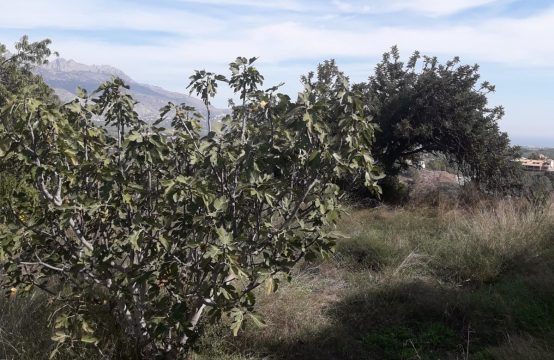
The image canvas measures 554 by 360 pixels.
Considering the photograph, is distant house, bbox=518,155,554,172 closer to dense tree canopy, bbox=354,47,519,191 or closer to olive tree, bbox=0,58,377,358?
dense tree canopy, bbox=354,47,519,191

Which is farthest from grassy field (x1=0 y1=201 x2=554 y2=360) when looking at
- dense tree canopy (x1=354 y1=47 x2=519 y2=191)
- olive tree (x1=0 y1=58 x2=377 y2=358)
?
dense tree canopy (x1=354 y1=47 x2=519 y2=191)

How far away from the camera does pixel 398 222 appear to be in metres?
8.41

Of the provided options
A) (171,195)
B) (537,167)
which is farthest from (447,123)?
(171,195)

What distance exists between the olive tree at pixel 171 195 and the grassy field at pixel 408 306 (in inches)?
22.7

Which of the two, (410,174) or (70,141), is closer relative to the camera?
(70,141)

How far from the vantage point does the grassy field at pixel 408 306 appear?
12.2 ft

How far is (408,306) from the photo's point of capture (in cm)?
474

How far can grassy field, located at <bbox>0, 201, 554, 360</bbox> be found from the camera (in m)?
3.73

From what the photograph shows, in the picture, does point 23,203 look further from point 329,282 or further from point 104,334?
point 329,282

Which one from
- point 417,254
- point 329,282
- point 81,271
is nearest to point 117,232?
point 81,271

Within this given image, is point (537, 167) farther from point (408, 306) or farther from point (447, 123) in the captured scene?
point (408, 306)

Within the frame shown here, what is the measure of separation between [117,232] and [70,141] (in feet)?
2.74

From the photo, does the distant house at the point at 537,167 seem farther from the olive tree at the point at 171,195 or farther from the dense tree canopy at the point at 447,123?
the olive tree at the point at 171,195

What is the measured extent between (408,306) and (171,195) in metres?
3.17
